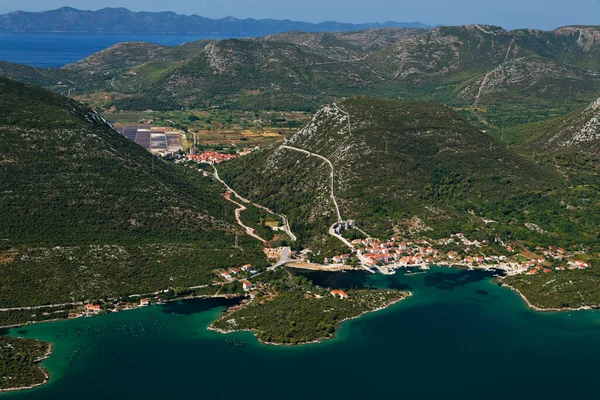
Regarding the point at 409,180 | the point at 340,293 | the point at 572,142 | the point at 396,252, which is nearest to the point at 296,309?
the point at 340,293

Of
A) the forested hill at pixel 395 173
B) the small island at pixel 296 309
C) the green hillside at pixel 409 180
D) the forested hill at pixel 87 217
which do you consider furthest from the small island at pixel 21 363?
the forested hill at pixel 395 173

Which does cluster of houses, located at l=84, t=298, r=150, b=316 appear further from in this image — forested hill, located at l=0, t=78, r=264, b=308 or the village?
the village

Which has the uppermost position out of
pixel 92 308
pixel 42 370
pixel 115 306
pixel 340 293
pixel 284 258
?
pixel 284 258

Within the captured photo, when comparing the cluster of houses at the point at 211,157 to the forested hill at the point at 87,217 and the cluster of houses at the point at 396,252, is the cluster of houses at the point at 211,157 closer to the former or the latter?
the forested hill at the point at 87,217

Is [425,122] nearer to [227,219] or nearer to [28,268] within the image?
[227,219]

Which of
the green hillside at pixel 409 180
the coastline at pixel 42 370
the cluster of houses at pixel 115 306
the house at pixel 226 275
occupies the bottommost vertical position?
the coastline at pixel 42 370

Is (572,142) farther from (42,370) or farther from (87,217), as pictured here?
(42,370)

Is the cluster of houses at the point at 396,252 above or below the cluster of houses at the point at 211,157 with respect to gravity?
below
